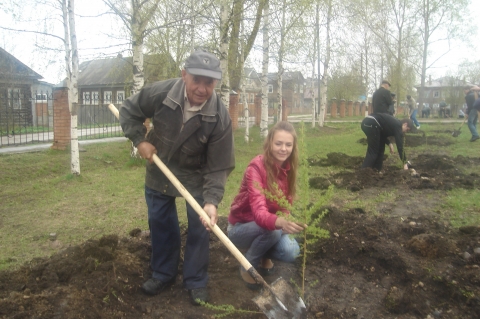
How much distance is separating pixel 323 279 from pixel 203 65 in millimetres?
2020

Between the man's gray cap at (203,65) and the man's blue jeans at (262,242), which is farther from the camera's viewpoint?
the man's blue jeans at (262,242)

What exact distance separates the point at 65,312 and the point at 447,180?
257 inches

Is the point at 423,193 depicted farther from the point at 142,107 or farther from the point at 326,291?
the point at 142,107

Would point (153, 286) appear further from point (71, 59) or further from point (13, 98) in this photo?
point (13, 98)

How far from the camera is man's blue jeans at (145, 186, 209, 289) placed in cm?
321

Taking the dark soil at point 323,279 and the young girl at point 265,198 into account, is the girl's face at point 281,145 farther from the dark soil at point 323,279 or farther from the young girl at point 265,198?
the dark soil at point 323,279

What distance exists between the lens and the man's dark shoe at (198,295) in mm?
3062

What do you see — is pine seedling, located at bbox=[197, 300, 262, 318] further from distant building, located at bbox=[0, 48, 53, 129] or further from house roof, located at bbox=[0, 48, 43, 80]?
house roof, located at bbox=[0, 48, 43, 80]

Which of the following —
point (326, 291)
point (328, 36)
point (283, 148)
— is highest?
point (328, 36)

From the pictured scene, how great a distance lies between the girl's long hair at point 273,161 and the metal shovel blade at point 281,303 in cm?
73

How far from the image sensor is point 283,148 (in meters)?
3.21

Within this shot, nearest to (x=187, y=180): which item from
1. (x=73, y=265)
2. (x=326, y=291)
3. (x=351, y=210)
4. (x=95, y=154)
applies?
(x=73, y=265)

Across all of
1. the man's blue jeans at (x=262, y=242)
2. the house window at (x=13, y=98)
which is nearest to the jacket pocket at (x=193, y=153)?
the man's blue jeans at (x=262, y=242)

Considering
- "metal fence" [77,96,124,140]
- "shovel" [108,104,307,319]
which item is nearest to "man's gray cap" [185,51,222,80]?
"shovel" [108,104,307,319]
